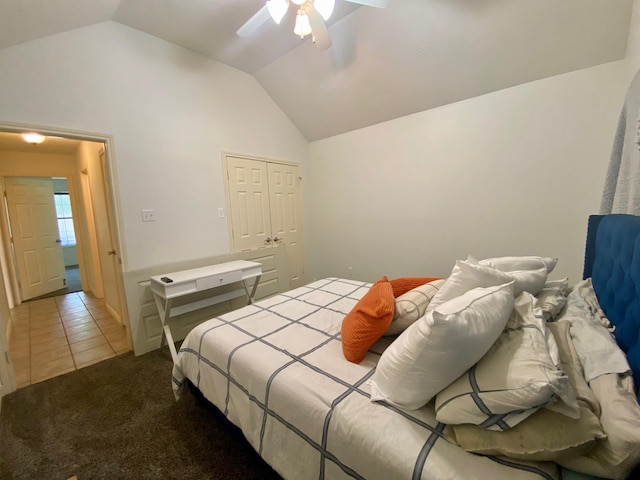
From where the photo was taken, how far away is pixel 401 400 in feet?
3.08

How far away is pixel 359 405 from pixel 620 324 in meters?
1.11

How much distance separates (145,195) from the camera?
251cm

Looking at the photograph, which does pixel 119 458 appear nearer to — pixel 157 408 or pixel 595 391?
pixel 157 408

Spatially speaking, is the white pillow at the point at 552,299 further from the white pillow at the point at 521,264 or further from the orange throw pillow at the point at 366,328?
the orange throw pillow at the point at 366,328

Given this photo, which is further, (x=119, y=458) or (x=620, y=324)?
(x=119, y=458)

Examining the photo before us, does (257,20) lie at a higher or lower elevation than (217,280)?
higher

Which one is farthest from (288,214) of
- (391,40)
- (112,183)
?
(391,40)

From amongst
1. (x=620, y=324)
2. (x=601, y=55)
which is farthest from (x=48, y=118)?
(x=601, y=55)

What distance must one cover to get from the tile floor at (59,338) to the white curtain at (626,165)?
13.3 ft

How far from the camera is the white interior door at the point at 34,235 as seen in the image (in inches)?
159

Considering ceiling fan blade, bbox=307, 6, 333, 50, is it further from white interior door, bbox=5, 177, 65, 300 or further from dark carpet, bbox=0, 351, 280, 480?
white interior door, bbox=5, 177, 65, 300

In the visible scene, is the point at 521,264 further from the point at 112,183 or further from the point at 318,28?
the point at 112,183

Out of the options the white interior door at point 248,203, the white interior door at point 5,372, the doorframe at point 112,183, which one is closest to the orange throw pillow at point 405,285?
the white interior door at point 248,203

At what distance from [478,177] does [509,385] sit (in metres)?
2.49
